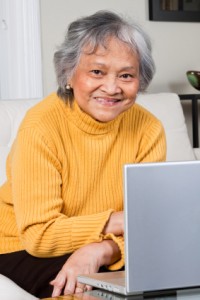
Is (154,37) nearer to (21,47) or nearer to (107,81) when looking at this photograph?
(21,47)

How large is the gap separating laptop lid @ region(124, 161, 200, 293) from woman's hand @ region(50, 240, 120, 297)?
35 cm

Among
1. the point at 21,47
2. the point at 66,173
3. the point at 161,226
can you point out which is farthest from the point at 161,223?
the point at 21,47

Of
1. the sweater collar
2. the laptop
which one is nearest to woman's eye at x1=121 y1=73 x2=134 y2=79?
the sweater collar

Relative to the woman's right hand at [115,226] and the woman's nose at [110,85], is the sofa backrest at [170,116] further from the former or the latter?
the woman's right hand at [115,226]

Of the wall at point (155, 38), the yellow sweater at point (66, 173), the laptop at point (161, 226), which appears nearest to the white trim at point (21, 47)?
the wall at point (155, 38)

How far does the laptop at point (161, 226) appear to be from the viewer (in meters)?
1.34

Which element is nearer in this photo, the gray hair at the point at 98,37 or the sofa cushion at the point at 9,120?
the gray hair at the point at 98,37

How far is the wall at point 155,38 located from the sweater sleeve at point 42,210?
200 cm

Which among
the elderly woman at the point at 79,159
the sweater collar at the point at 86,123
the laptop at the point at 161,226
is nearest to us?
the laptop at the point at 161,226

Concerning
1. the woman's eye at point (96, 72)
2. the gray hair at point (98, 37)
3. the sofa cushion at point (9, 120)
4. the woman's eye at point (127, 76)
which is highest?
the gray hair at point (98, 37)

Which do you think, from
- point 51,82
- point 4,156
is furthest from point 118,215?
point 51,82

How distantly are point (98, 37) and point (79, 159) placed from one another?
31 cm

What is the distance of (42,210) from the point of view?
1.84m

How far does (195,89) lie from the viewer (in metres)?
4.34
